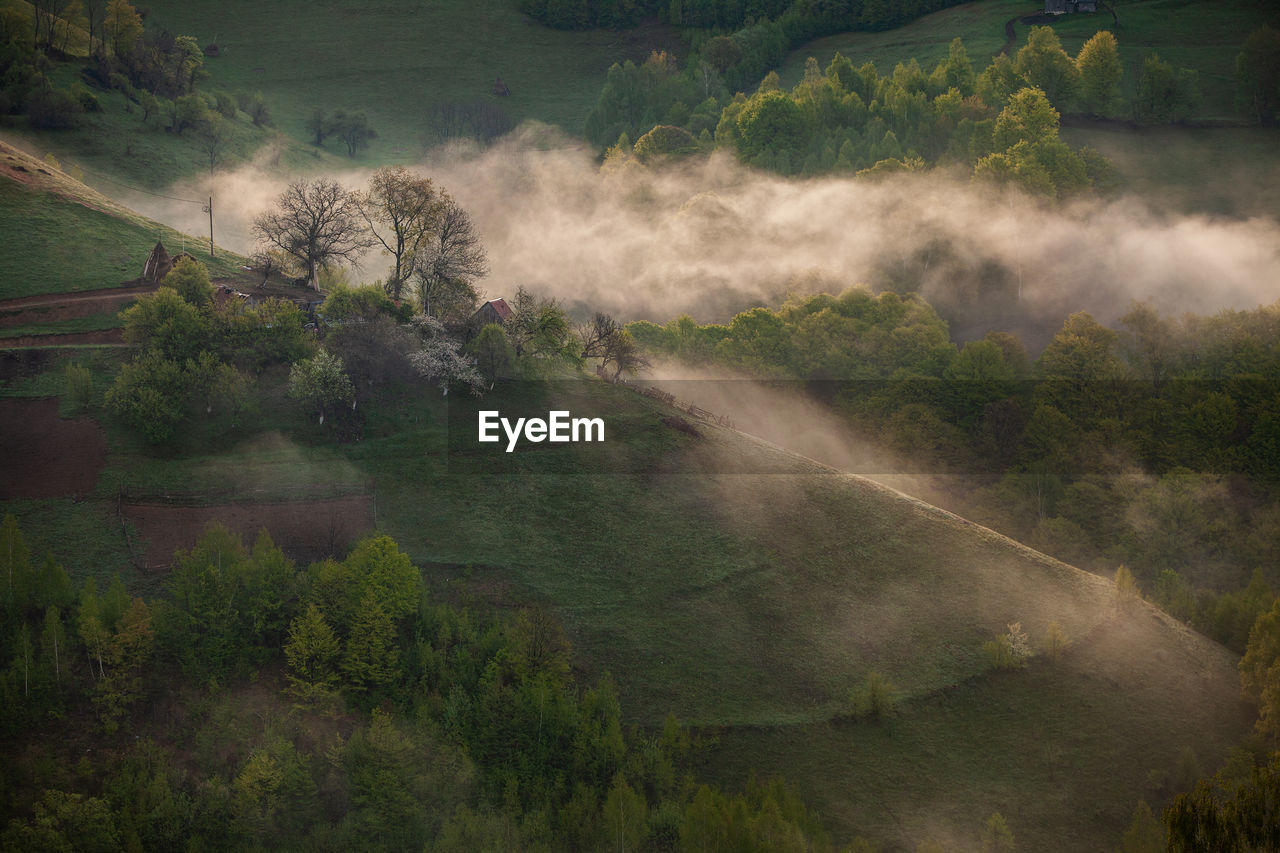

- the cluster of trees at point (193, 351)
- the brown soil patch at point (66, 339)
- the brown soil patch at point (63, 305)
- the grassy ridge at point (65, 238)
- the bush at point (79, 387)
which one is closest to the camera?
the cluster of trees at point (193, 351)

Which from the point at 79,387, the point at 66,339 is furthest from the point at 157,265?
the point at 79,387

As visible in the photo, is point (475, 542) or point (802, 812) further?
point (475, 542)

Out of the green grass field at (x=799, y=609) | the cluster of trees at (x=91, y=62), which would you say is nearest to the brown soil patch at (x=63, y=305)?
the green grass field at (x=799, y=609)

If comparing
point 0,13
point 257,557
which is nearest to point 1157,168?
point 257,557

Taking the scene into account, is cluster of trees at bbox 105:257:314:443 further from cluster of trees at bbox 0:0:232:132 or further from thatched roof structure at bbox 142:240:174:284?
cluster of trees at bbox 0:0:232:132

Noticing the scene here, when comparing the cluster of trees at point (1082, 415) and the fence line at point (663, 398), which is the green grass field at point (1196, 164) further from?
the fence line at point (663, 398)

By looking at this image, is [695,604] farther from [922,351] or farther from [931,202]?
[931,202]

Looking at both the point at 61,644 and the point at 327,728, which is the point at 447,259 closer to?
the point at 327,728
